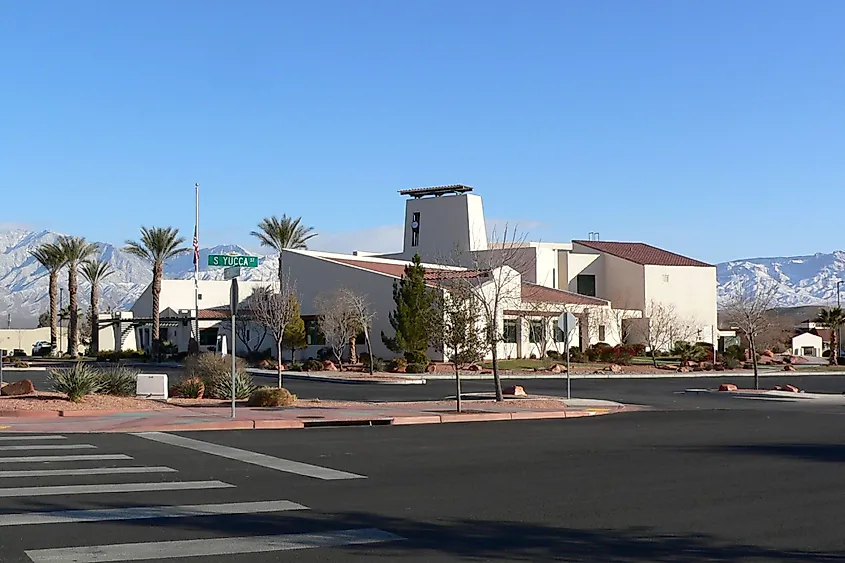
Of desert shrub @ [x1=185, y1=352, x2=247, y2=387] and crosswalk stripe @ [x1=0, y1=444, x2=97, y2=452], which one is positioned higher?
desert shrub @ [x1=185, y1=352, x2=247, y2=387]

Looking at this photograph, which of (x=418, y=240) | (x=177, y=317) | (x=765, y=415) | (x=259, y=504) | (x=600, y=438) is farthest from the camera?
(x=418, y=240)

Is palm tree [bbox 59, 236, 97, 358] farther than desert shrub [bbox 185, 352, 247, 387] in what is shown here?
Yes

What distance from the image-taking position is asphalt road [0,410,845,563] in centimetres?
890

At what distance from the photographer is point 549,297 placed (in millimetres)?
66875

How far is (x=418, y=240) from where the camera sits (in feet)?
279

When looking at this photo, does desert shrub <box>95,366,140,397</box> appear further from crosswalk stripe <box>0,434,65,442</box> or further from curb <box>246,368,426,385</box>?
curb <box>246,368,426,385</box>

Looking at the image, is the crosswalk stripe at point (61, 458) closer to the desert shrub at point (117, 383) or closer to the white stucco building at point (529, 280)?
the desert shrub at point (117, 383)

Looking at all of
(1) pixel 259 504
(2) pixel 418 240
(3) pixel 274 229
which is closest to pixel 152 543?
(1) pixel 259 504

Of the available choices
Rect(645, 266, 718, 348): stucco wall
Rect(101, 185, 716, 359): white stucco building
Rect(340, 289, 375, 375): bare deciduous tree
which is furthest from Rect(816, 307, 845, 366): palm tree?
Rect(340, 289, 375, 375): bare deciduous tree

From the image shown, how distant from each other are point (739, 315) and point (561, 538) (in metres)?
39.5

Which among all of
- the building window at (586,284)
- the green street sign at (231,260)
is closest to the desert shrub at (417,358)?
the green street sign at (231,260)

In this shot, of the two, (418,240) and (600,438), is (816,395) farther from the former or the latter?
(418,240)

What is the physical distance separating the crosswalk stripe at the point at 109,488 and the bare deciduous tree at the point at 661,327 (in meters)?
57.2

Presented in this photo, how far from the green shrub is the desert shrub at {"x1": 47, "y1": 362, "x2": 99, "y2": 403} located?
324 centimetres
